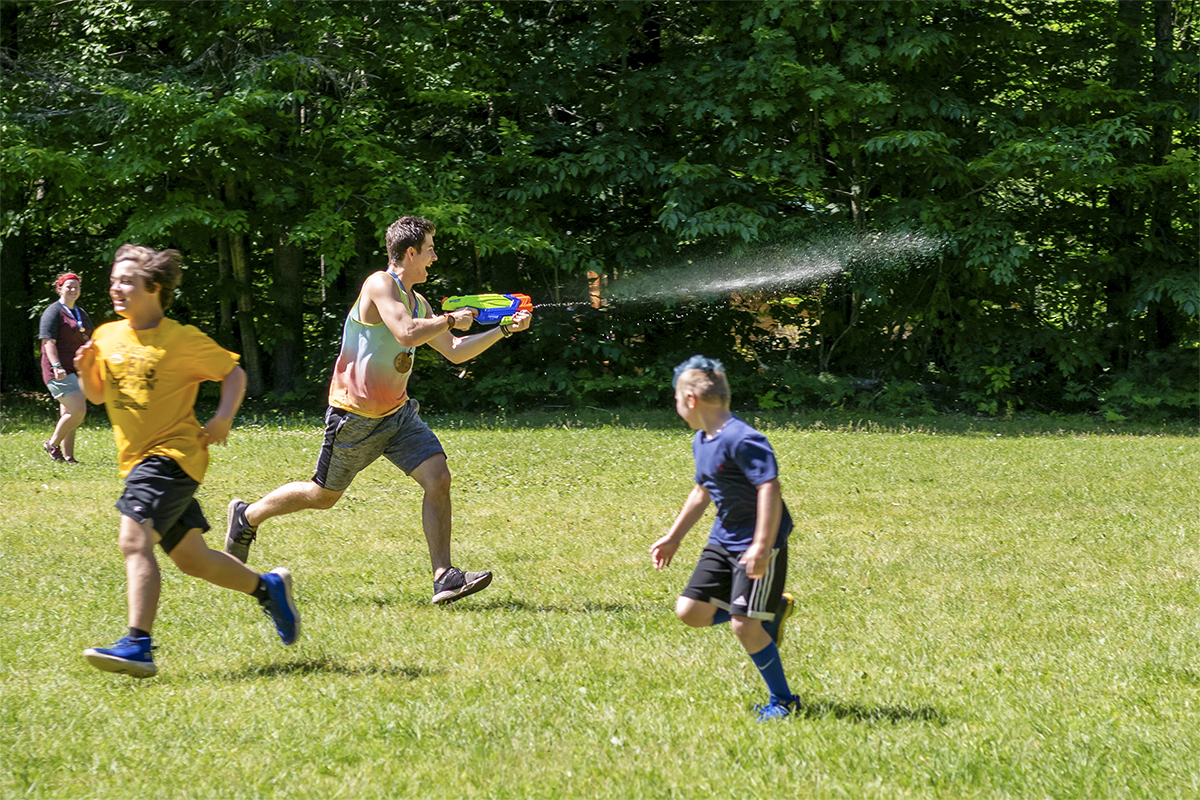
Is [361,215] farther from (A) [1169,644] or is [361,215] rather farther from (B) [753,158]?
(A) [1169,644]

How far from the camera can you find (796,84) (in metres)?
Result: 17.0

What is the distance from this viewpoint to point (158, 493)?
4.81 m

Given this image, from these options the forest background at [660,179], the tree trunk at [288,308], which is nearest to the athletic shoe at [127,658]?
the forest background at [660,179]

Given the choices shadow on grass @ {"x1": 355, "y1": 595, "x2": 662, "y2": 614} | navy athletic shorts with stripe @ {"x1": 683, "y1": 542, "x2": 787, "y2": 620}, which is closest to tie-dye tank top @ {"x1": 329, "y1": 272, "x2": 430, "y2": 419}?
shadow on grass @ {"x1": 355, "y1": 595, "x2": 662, "y2": 614}

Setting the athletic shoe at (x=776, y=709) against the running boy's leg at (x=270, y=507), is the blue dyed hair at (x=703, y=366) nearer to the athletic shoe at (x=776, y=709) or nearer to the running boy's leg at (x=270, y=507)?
the athletic shoe at (x=776, y=709)

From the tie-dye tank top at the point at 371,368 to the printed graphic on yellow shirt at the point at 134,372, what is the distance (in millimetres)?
1360

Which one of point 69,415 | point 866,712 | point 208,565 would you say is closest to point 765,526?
point 866,712

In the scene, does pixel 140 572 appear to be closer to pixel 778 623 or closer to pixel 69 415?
pixel 778 623

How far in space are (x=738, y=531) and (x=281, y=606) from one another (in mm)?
2195

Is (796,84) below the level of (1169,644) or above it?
above

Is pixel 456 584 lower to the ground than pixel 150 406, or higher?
lower

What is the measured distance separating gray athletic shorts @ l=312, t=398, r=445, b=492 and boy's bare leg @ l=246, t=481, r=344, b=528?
46 millimetres

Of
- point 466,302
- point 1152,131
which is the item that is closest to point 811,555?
point 466,302

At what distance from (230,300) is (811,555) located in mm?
13183
